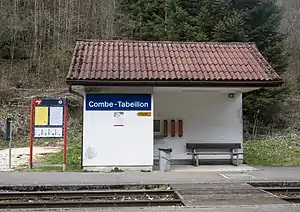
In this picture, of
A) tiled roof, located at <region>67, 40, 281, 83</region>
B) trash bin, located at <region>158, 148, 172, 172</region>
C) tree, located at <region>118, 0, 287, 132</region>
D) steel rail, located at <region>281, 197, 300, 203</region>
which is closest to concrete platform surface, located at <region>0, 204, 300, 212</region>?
steel rail, located at <region>281, 197, 300, 203</region>

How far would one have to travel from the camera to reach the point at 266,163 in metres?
14.9

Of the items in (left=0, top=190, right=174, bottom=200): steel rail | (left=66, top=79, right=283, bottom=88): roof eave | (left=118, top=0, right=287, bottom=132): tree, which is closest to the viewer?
(left=0, top=190, right=174, bottom=200): steel rail

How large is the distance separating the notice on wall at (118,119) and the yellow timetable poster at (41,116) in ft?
7.25

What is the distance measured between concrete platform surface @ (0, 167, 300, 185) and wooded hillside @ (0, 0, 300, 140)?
9.52 m

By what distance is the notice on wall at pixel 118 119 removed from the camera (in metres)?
12.4

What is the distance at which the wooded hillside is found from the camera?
22281mm

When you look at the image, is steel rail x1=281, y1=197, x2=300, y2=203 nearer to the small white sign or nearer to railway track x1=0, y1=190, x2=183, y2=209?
railway track x1=0, y1=190, x2=183, y2=209

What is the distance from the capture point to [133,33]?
27.8m

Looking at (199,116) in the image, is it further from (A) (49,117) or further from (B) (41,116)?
(B) (41,116)

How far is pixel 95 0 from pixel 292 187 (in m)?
28.4

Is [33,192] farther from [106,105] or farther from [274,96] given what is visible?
[274,96]

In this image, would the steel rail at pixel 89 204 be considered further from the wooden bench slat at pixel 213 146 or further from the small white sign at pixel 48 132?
the wooden bench slat at pixel 213 146

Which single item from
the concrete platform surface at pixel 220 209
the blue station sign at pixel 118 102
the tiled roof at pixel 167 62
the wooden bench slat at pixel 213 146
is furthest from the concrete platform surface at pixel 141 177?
the concrete platform surface at pixel 220 209

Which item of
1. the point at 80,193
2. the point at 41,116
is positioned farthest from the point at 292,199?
the point at 41,116
